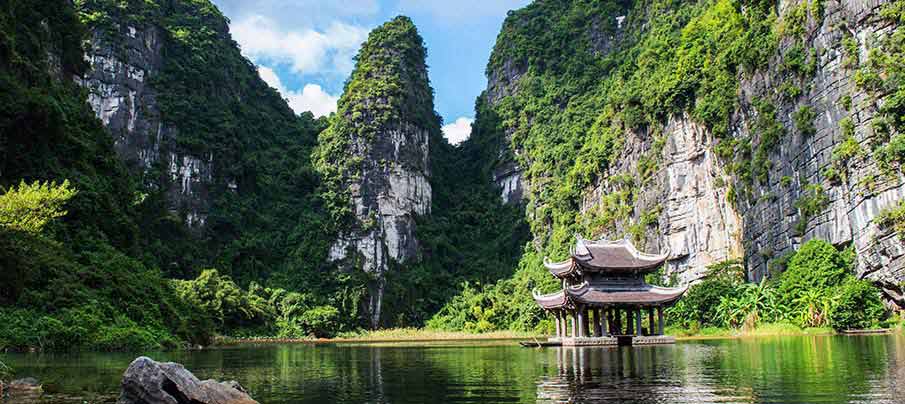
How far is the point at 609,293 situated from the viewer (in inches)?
1244

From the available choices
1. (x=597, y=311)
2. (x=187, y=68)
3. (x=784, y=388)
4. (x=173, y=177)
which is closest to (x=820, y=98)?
(x=597, y=311)

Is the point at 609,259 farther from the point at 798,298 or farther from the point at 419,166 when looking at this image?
the point at 419,166

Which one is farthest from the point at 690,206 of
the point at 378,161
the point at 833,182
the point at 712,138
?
the point at 378,161

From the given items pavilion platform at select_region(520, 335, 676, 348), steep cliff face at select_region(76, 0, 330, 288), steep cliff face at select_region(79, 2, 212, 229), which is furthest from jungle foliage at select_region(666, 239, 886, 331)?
steep cliff face at select_region(79, 2, 212, 229)

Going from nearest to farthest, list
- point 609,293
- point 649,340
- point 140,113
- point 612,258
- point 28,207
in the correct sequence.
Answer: point 28,207 < point 649,340 < point 609,293 < point 612,258 < point 140,113

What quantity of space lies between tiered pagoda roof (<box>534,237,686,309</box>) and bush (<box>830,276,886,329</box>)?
31.6 feet

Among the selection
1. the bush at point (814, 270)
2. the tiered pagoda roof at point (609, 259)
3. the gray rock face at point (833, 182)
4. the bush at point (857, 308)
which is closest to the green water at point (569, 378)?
the tiered pagoda roof at point (609, 259)

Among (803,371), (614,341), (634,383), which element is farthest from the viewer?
(614,341)

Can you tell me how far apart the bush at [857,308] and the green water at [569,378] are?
1260cm

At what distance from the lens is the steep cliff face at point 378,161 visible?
81688 millimetres

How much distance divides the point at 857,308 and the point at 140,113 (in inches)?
2710

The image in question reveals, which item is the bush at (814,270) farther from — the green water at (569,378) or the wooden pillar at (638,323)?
the green water at (569,378)

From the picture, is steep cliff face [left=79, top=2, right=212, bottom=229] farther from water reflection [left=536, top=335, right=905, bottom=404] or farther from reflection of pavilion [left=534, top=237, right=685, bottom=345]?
water reflection [left=536, top=335, right=905, bottom=404]

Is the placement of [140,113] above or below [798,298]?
above
